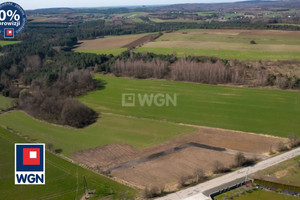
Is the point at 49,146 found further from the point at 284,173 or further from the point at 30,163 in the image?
the point at 284,173

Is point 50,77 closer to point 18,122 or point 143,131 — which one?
point 18,122

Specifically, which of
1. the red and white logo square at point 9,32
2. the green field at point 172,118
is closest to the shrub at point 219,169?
the green field at point 172,118

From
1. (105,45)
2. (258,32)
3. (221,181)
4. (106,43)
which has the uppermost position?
(258,32)

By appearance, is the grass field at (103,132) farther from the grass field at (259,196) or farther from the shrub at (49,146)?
the grass field at (259,196)

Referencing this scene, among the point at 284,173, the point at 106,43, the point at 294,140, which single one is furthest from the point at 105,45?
the point at 284,173

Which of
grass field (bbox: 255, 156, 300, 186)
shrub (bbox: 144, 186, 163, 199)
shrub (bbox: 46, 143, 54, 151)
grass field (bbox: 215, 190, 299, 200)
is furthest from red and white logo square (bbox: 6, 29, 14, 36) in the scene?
grass field (bbox: 255, 156, 300, 186)

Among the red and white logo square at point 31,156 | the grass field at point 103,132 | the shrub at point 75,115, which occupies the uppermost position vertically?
the red and white logo square at point 31,156

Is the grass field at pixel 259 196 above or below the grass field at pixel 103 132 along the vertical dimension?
below

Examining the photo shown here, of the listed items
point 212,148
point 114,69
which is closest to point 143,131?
point 212,148
